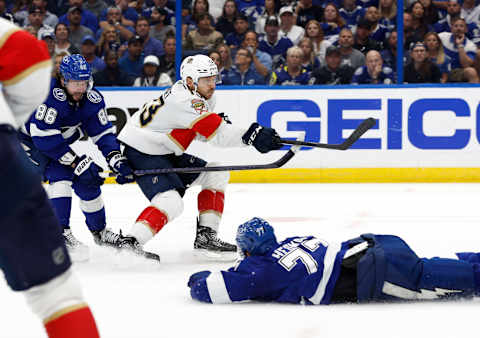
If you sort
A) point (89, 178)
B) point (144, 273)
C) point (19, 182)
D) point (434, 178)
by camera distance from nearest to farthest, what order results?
1. point (19, 182)
2. point (144, 273)
3. point (89, 178)
4. point (434, 178)

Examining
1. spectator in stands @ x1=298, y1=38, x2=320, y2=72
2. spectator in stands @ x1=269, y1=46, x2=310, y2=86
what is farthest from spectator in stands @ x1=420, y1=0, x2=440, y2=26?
spectator in stands @ x1=269, y1=46, x2=310, y2=86

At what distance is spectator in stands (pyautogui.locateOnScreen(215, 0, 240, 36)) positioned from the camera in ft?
23.1

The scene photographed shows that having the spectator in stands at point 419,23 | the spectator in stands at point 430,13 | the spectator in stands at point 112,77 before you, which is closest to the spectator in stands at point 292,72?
the spectator in stands at point 419,23

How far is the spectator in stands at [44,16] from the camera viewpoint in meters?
7.22

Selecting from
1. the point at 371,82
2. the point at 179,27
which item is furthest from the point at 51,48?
the point at 371,82

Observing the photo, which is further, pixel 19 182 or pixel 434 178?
pixel 434 178

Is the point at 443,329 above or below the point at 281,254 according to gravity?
below

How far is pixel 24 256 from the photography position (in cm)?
167

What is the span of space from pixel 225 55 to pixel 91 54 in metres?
1.18

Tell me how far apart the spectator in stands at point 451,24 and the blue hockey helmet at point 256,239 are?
15.2ft

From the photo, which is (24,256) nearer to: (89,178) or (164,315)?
(164,315)

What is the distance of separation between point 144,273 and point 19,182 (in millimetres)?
1917

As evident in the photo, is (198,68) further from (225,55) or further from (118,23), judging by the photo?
(118,23)

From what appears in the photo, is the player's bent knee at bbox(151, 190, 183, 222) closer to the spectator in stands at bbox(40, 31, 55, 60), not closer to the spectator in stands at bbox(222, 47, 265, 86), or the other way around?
the spectator in stands at bbox(222, 47, 265, 86)
